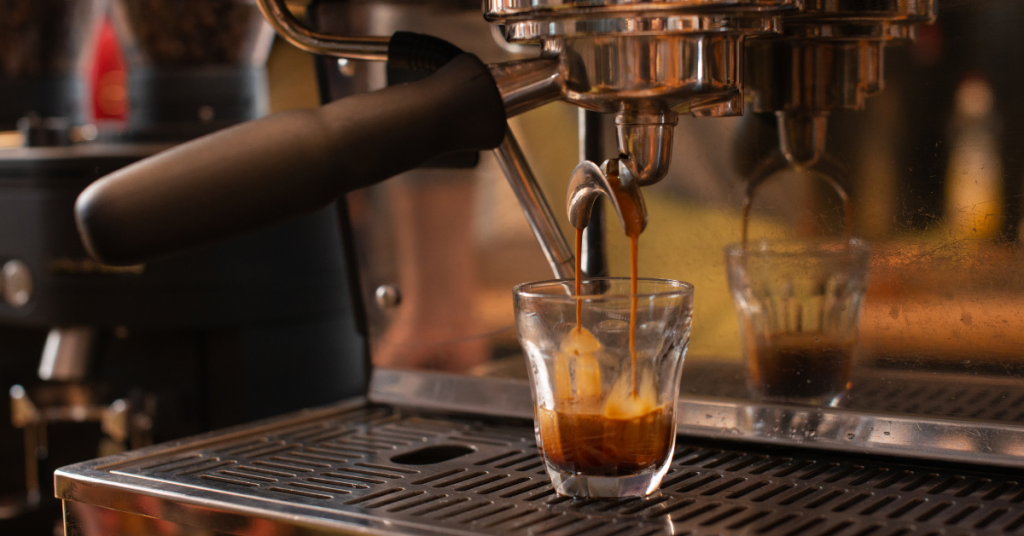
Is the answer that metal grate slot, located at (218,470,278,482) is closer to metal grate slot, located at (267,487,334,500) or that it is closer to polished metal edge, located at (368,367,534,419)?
metal grate slot, located at (267,487,334,500)

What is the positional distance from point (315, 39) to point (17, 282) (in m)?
0.41

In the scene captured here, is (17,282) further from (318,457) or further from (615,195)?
(615,195)

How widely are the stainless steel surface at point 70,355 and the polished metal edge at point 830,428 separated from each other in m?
0.33

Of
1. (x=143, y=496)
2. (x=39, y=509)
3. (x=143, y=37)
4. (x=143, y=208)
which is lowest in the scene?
(x=39, y=509)

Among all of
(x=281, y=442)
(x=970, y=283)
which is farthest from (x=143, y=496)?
(x=970, y=283)

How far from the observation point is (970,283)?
467mm

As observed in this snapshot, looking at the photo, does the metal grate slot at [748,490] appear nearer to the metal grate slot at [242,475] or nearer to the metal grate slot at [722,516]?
the metal grate slot at [722,516]

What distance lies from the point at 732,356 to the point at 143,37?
1.84ft

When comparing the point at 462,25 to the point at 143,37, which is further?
the point at 143,37

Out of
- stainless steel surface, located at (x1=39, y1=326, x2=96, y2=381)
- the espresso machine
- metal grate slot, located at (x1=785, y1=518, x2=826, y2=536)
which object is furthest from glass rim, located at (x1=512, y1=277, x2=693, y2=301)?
stainless steel surface, located at (x1=39, y1=326, x2=96, y2=381)

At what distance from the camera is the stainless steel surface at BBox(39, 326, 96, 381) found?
2.51 ft

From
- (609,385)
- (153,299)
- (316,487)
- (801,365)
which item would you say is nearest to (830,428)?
(801,365)

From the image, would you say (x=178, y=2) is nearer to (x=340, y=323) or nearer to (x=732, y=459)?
(x=340, y=323)

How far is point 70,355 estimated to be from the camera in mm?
764
